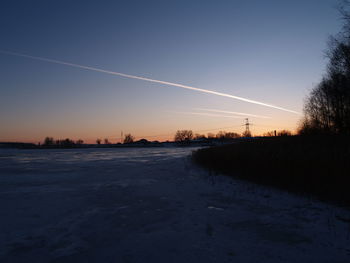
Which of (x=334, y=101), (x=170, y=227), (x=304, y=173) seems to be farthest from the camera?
(x=334, y=101)

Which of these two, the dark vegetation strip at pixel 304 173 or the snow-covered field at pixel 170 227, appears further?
the dark vegetation strip at pixel 304 173

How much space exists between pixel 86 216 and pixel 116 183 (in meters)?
4.29

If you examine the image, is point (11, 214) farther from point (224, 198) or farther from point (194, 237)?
point (224, 198)

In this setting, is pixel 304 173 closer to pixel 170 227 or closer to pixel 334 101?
pixel 170 227

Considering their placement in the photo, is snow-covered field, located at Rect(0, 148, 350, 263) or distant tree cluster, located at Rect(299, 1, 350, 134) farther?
distant tree cluster, located at Rect(299, 1, 350, 134)

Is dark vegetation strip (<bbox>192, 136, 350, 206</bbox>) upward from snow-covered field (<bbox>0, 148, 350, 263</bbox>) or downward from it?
upward

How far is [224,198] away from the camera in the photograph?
6992 mm

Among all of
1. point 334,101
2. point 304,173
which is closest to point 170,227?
point 304,173

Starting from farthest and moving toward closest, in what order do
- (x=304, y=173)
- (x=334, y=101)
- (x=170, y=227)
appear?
(x=334, y=101) < (x=304, y=173) < (x=170, y=227)

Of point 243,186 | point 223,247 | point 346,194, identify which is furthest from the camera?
point 243,186

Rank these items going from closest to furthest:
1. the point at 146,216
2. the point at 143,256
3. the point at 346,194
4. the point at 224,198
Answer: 1. the point at 143,256
2. the point at 146,216
3. the point at 346,194
4. the point at 224,198

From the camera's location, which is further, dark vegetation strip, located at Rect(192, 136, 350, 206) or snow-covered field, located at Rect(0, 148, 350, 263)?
dark vegetation strip, located at Rect(192, 136, 350, 206)

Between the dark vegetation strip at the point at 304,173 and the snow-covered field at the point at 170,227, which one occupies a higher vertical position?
the dark vegetation strip at the point at 304,173

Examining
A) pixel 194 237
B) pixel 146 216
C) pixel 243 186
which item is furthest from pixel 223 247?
pixel 243 186
